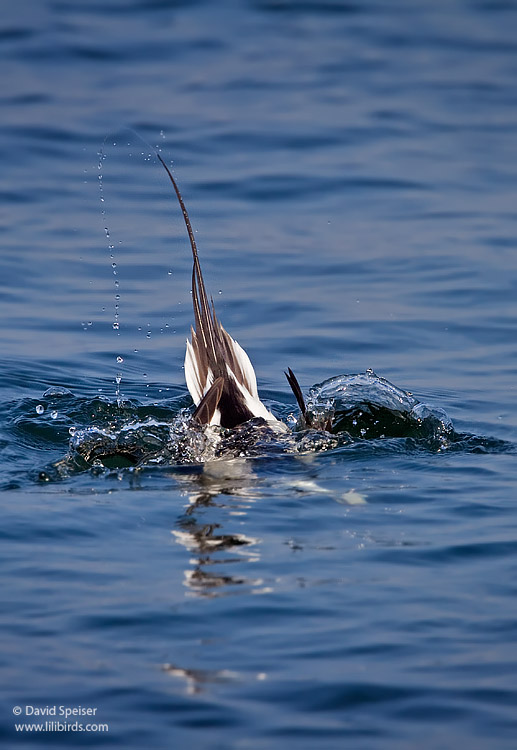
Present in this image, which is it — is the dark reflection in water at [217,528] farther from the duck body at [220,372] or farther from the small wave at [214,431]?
the duck body at [220,372]

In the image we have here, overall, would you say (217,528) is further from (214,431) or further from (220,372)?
(220,372)

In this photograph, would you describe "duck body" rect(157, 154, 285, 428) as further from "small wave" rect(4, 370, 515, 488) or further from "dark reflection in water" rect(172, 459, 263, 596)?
"dark reflection in water" rect(172, 459, 263, 596)

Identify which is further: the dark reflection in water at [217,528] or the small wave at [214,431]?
the small wave at [214,431]

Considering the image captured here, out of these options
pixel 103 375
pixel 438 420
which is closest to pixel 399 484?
pixel 438 420

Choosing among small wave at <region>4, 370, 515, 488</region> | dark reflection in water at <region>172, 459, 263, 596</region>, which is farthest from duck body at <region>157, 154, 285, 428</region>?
dark reflection in water at <region>172, 459, 263, 596</region>

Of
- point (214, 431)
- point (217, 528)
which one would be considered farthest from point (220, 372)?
point (217, 528)

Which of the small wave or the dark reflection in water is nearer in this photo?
the dark reflection in water

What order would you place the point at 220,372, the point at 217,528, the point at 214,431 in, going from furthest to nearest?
the point at 220,372 → the point at 214,431 → the point at 217,528

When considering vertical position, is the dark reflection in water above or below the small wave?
below

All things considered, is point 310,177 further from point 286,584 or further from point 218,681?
point 218,681

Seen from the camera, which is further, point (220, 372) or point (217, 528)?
point (220, 372)

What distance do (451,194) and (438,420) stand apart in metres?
5.64

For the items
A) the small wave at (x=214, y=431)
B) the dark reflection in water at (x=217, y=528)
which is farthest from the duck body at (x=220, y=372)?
the dark reflection in water at (x=217, y=528)

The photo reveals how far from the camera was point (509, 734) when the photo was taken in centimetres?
305
